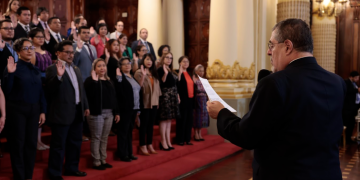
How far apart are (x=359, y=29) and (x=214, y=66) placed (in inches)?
240

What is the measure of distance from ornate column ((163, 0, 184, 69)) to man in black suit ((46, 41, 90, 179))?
5.50 meters

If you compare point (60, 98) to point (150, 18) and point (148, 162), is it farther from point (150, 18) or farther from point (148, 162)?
point (150, 18)

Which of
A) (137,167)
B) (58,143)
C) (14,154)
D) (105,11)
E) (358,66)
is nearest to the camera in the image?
(14,154)

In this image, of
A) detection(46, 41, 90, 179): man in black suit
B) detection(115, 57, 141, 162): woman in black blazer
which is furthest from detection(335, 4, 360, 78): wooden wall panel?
detection(46, 41, 90, 179): man in black suit

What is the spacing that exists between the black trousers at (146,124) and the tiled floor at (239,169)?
3.02 ft

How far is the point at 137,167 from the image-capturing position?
5383mm

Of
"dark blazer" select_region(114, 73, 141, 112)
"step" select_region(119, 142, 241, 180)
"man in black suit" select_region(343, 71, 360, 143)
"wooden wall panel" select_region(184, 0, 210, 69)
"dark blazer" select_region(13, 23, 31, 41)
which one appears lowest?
"step" select_region(119, 142, 241, 180)

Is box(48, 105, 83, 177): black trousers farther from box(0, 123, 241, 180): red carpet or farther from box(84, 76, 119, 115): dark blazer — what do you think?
box(84, 76, 119, 115): dark blazer

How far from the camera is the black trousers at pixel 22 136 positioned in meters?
3.89

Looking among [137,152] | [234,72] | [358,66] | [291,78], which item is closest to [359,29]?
[358,66]

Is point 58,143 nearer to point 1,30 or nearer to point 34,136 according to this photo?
point 34,136

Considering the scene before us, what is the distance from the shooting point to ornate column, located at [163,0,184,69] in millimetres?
10016

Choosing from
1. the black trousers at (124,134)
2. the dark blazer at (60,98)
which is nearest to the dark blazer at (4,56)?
the dark blazer at (60,98)

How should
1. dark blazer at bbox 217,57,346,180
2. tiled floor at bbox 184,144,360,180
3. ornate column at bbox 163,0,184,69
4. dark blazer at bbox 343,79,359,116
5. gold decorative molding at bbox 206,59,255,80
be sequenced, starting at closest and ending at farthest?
1. dark blazer at bbox 217,57,346,180
2. tiled floor at bbox 184,144,360,180
3. gold decorative molding at bbox 206,59,255,80
4. dark blazer at bbox 343,79,359,116
5. ornate column at bbox 163,0,184,69
